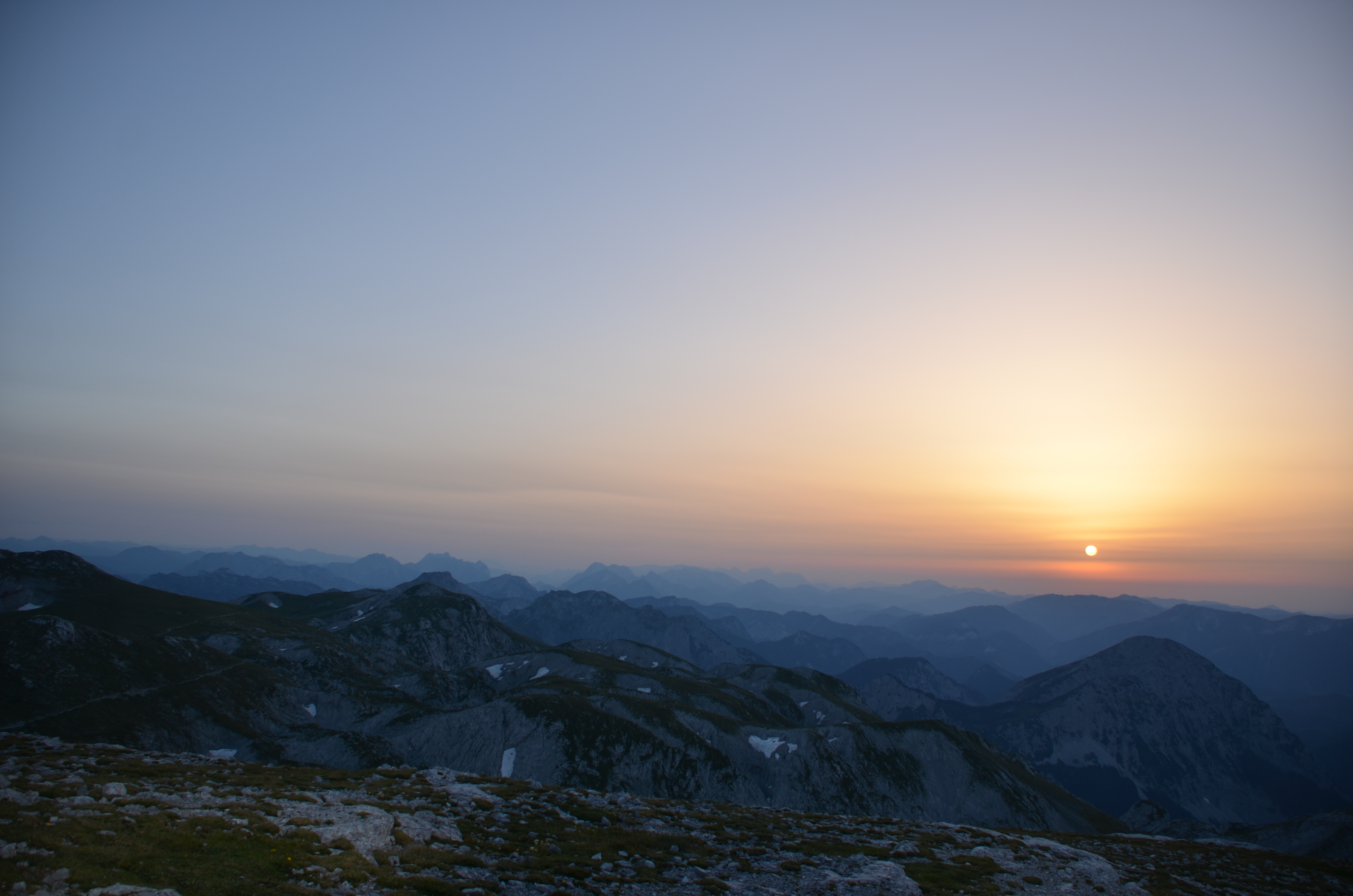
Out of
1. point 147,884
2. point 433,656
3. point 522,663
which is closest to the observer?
point 147,884

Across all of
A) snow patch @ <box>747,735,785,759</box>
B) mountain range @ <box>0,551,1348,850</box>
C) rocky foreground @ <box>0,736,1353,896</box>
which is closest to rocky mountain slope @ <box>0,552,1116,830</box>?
mountain range @ <box>0,551,1348,850</box>

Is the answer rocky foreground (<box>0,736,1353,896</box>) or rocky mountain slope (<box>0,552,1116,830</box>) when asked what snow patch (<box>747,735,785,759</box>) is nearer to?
rocky mountain slope (<box>0,552,1116,830</box>)

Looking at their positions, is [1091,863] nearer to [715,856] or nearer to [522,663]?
[715,856]

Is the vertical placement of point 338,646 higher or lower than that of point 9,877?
lower

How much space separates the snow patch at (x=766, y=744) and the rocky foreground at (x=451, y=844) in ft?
272

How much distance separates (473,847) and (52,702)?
89783mm

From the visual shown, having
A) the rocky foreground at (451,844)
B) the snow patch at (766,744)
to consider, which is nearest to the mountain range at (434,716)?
the snow patch at (766,744)

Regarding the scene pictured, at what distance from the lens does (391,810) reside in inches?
1379

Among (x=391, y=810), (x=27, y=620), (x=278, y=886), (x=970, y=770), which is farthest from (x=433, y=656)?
(x=278, y=886)

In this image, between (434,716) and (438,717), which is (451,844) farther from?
(434,716)

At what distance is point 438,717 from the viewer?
11938 centimetres

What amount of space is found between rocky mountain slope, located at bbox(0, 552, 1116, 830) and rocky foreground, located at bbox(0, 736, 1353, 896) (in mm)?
52348

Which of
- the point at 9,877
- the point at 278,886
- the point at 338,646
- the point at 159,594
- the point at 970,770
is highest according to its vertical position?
the point at 9,877

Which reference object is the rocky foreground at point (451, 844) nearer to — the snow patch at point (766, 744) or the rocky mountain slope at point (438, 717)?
the rocky mountain slope at point (438, 717)
